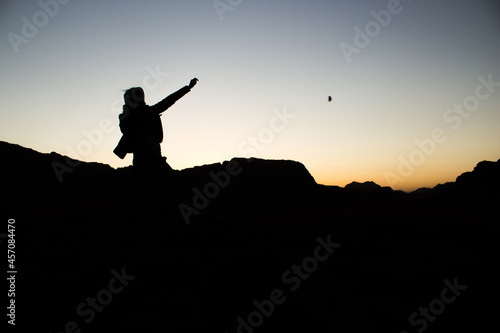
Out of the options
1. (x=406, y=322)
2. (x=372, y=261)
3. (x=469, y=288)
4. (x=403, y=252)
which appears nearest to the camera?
(x=406, y=322)

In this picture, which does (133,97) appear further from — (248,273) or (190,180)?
(190,180)

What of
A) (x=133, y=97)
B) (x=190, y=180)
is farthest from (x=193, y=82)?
(x=190, y=180)

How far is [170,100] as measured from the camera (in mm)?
3613

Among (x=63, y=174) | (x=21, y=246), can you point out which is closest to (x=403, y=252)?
(x=21, y=246)

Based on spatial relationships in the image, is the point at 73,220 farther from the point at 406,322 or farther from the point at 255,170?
the point at 255,170

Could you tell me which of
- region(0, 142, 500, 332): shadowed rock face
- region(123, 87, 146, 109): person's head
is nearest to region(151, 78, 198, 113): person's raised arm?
region(123, 87, 146, 109): person's head

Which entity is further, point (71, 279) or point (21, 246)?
point (21, 246)

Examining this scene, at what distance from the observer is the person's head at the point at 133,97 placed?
3.54 meters

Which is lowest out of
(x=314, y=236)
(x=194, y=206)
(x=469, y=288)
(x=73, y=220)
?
(x=469, y=288)

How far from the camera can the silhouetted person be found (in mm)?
3484

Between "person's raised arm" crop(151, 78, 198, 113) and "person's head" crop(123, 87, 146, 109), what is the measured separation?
0.65 feet

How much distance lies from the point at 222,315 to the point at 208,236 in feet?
7.08

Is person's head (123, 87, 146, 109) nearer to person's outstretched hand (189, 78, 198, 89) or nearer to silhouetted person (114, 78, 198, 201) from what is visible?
silhouetted person (114, 78, 198, 201)

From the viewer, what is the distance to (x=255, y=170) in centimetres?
2342
